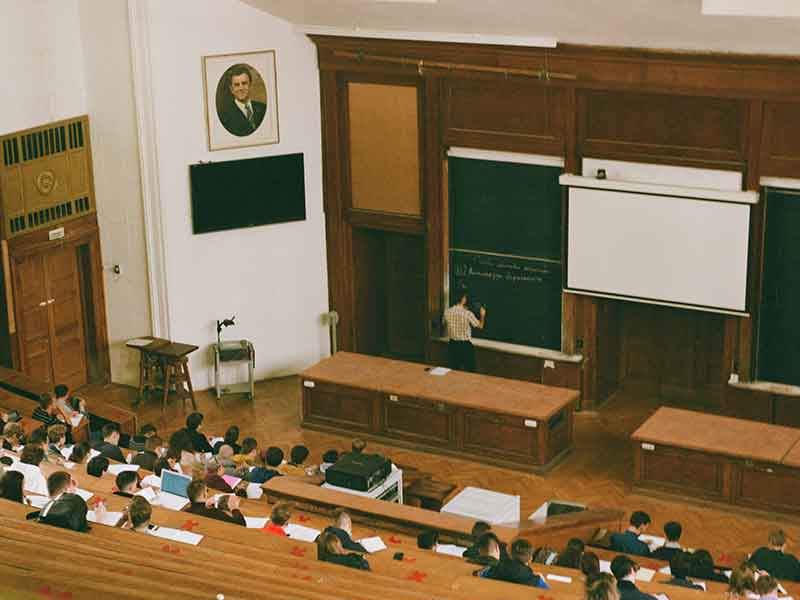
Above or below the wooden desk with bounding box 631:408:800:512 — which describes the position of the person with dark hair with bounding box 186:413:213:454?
above

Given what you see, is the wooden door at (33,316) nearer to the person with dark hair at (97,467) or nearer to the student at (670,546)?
the person with dark hair at (97,467)

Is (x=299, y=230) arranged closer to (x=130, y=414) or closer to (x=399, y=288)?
(x=399, y=288)

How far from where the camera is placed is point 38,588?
440 cm

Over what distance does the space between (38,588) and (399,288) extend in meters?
12.0

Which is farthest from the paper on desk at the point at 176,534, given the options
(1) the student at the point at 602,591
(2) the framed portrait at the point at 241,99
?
(2) the framed portrait at the point at 241,99

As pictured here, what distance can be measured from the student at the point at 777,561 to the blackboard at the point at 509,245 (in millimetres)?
5300

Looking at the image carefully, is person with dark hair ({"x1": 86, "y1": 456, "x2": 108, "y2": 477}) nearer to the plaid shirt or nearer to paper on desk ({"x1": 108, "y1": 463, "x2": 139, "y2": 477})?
paper on desk ({"x1": 108, "y1": 463, "x2": 139, "y2": 477})

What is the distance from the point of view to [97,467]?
10.6m

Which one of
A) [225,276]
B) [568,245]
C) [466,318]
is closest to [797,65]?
[568,245]

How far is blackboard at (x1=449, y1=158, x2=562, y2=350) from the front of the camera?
14.8 m

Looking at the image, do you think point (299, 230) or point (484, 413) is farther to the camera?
point (299, 230)

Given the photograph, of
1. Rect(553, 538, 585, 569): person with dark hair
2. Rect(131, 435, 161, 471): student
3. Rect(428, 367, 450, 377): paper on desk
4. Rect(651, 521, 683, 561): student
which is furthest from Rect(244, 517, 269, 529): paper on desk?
Rect(428, 367, 450, 377): paper on desk

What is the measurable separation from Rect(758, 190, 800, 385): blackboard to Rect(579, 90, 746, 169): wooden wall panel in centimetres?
67

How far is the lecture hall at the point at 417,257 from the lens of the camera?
12320mm
